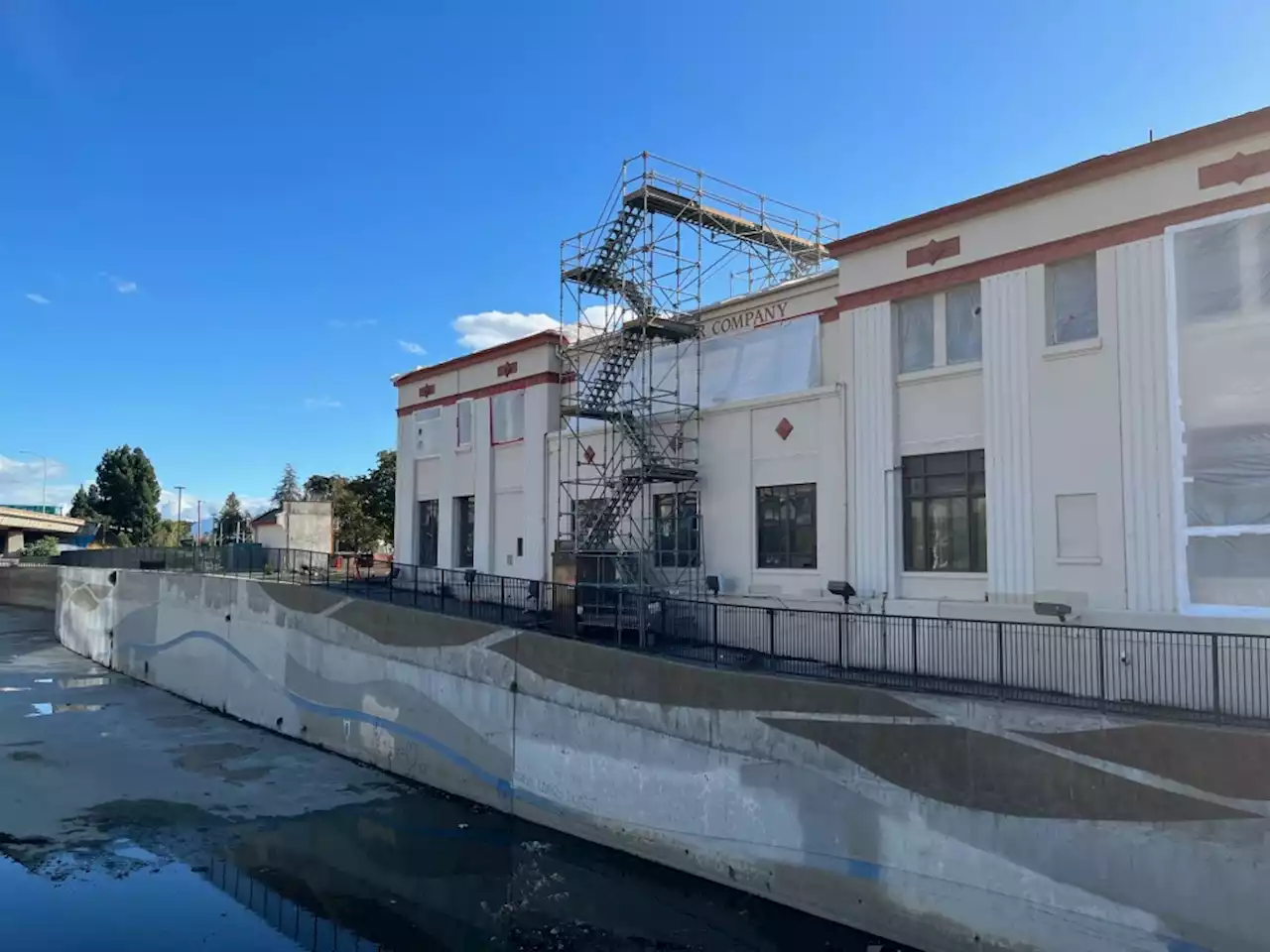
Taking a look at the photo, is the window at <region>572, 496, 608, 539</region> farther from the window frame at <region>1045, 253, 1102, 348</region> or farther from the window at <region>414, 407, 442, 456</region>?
the window frame at <region>1045, 253, 1102, 348</region>

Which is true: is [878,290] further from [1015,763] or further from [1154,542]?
[1015,763]

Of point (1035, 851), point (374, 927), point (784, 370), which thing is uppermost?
point (784, 370)

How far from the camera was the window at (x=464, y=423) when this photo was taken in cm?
2991

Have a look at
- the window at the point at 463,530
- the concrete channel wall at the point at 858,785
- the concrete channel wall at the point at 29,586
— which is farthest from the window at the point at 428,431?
the concrete channel wall at the point at 29,586

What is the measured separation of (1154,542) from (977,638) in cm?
303

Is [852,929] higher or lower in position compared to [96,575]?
lower

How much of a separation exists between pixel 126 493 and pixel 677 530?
89.7 metres

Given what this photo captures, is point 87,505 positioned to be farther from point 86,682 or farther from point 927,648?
point 927,648

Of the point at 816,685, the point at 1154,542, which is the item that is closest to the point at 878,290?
the point at 1154,542

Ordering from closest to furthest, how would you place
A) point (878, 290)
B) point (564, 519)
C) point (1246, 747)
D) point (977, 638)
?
point (1246, 747) < point (977, 638) < point (878, 290) < point (564, 519)

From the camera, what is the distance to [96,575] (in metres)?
43.1

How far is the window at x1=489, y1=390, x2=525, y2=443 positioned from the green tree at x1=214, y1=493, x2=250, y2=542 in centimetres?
6571

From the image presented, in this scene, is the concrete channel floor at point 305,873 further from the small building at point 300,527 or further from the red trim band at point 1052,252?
the small building at point 300,527

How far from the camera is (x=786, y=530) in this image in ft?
65.4
